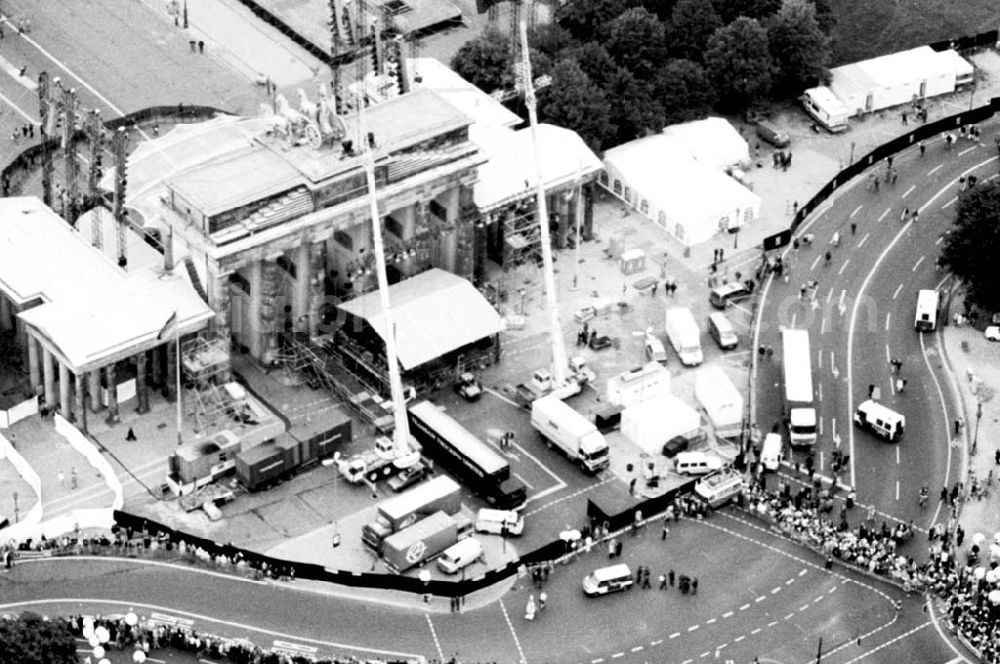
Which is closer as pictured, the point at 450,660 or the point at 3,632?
the point at 3,632

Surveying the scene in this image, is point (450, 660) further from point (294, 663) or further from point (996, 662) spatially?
point (996, 662)

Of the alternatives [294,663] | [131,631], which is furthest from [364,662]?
[131,631]

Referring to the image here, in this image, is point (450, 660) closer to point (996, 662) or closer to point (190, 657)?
point (190, 657)

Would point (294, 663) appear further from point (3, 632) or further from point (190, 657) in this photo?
point (3, 632)

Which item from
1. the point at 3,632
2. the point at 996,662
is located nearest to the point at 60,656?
the point at 3,632

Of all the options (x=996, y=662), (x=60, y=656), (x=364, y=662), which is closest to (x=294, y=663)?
(x=364, y=662)
